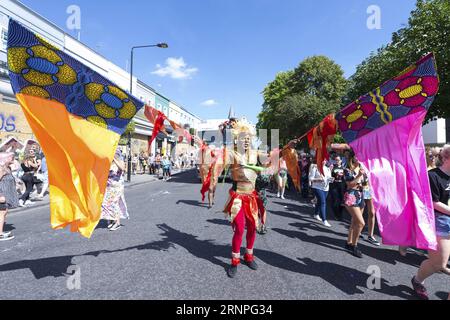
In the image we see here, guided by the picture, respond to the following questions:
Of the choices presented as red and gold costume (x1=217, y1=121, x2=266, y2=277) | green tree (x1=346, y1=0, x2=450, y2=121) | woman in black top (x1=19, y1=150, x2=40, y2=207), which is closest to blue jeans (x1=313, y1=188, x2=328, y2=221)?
red and gold costume (x1=217, y1=121, x2=266, y2=277)

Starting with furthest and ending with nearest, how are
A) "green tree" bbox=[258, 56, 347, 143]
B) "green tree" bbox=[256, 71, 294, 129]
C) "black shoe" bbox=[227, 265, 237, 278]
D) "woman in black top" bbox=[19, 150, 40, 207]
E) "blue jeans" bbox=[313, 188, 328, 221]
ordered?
"green tree" bbox=[256, 71, 294, 129] → "green tree" bbox=[258, 56, 347, 143] → "woman in black top" bbox=[19, 150, 40, 207] → "blue jeans" bbox=[313, 188, 328, 221] → "black shoe" bbox=[227, 265, 237, 278]

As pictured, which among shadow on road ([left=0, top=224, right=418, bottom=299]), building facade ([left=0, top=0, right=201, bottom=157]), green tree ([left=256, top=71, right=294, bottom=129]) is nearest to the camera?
shadow on road ([left=0, top=224, right=418, bottom=299])

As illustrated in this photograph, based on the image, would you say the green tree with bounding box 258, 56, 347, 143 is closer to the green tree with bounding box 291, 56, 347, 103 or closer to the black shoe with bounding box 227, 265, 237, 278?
the green tree with bounding box 291, 56, 347, 103

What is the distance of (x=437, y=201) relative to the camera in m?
2.85

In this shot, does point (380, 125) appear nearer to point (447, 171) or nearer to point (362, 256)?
point (447, 171)

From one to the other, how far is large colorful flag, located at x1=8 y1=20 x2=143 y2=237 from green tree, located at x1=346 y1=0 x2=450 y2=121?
1080 centimetres

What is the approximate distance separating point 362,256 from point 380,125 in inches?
86.8

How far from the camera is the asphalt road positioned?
2980 mm

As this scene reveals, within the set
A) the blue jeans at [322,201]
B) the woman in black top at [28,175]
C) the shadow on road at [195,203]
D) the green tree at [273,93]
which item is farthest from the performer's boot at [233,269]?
the green tree at [273,93]

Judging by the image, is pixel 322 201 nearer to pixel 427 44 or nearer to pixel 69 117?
pixel 69 117

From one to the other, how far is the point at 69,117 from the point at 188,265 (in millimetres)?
2438

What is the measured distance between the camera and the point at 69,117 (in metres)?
3.01

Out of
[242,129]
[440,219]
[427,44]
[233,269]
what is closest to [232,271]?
[233,269]

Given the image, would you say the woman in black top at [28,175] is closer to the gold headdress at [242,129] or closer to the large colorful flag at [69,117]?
the large colorful flag at [69,117]
